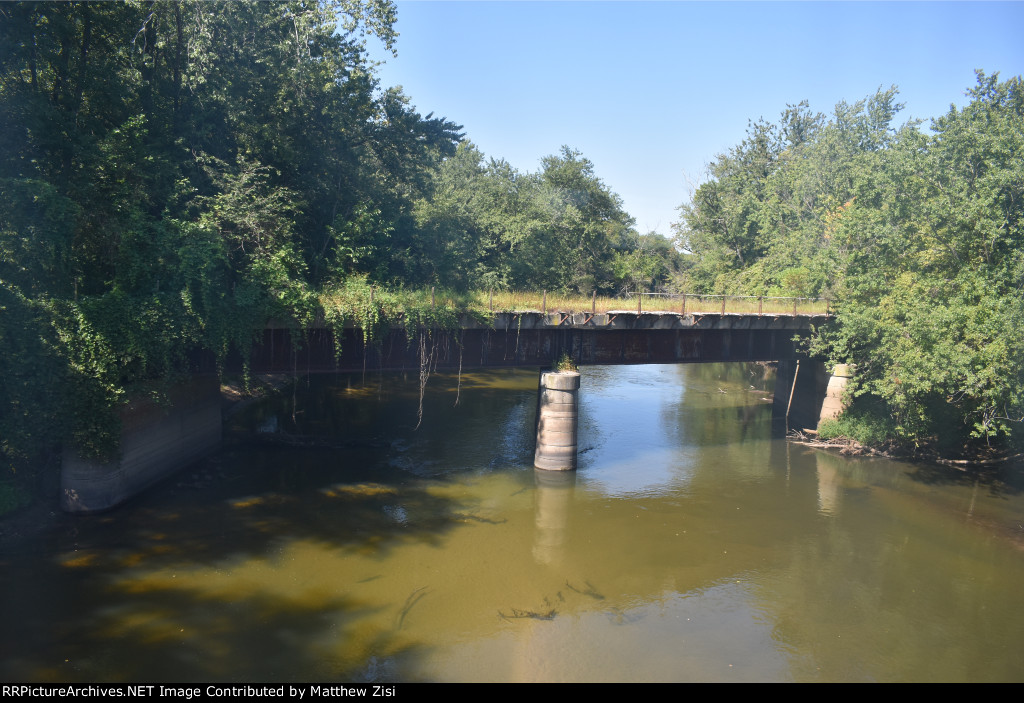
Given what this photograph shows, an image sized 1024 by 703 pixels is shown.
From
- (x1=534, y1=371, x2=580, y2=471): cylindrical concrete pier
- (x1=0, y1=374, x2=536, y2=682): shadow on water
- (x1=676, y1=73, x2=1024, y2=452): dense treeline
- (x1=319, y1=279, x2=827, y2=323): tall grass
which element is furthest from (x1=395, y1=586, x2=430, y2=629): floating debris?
(x1=676, y1=73, x2=1024, y2=452): dense treeline

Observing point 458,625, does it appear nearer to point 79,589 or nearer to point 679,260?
point 79,589

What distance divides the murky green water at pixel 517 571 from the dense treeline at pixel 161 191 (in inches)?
163

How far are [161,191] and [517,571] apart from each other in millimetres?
14803

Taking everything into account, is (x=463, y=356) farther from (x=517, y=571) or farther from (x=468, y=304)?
(x=517, y=571)

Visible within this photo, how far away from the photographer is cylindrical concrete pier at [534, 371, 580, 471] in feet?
69.3

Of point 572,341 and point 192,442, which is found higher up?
point 572,341

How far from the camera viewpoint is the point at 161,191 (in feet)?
59.1

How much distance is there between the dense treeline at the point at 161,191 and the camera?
14.7m

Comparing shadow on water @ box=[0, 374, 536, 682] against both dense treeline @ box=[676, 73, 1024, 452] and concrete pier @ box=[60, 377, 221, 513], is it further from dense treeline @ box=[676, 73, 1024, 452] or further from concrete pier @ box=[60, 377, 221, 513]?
dense treeline @ box=[676, 73, 1024, 452]

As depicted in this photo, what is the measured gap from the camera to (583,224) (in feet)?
129

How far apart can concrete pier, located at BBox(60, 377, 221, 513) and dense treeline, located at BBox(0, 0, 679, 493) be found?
0.85 m

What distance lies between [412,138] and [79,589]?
904 inches

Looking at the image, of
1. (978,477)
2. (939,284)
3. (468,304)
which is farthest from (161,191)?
(978,477)
